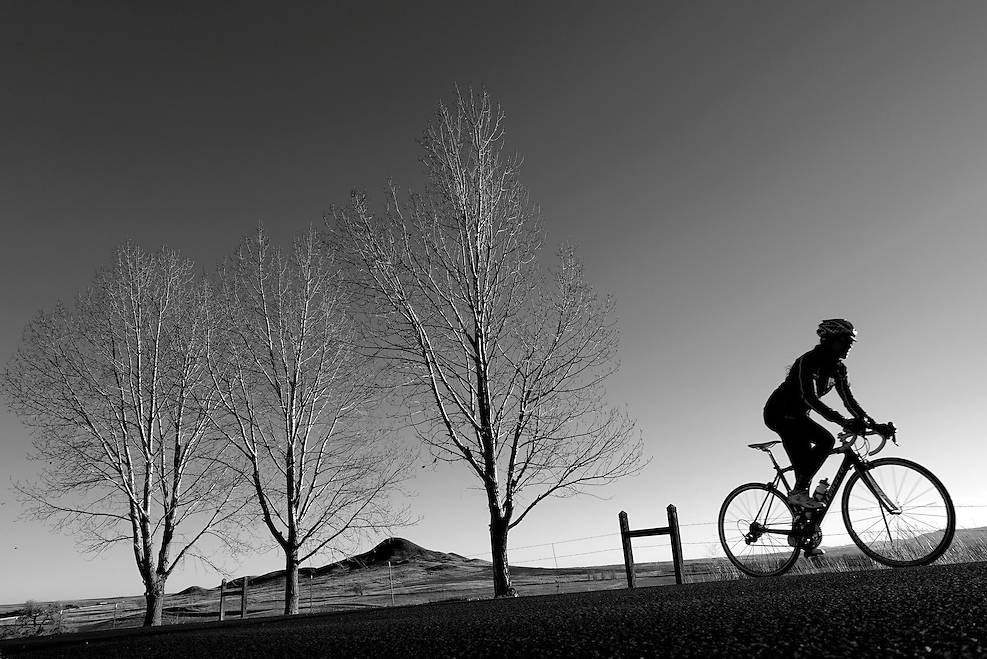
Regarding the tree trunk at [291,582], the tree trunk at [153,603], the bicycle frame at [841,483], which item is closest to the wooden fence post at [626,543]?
the bicycle frame at [841,483]

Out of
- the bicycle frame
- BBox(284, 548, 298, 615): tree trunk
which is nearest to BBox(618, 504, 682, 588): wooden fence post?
the bicycle frame

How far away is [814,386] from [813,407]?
0.22 m

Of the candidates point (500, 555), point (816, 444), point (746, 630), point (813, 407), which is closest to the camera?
point (746, 630)

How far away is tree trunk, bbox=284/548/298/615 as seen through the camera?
15.1 metres

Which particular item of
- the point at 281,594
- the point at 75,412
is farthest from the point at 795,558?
the point at 281,594

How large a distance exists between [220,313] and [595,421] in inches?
458

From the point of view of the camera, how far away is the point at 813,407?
5305 millimetres

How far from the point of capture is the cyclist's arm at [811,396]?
17.3 ft

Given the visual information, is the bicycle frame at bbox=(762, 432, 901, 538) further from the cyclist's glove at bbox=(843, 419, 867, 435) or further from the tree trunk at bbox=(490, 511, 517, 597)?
the tree trunk at bbox=(490, 511, 517, 597)

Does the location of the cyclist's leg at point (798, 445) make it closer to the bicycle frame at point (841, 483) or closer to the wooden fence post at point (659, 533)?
the bicycle frame at point (841, 483)

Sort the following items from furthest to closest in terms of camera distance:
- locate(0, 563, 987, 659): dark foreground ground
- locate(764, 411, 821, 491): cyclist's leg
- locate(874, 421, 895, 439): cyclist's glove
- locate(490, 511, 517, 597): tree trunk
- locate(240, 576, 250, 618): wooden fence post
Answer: locate(240, 576, 250, 618): wooden fence post
locate(490, 511, 517, 597): tree trunk
locate(764, 411, 821, 491): cyclist's leg
locate(874, 421, 895, 439): cyclist's glove
locate(0, 563, 987, 659): dark foreground ground

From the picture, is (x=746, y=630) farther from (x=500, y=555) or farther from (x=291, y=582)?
(x=291, y=582)

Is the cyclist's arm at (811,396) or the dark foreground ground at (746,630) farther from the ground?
the cyclist's arm at (811,396)

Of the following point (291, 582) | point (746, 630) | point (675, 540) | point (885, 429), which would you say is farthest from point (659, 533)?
point (291, 582)
